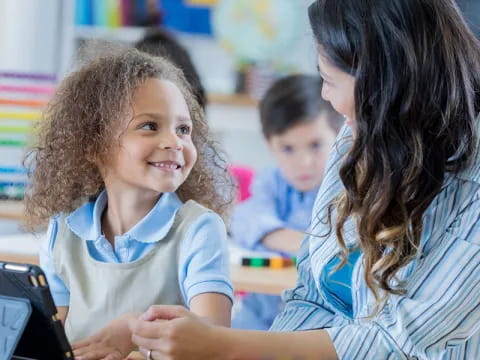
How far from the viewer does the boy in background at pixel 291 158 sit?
2.35 m

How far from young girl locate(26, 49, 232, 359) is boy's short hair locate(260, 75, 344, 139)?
3.42ft

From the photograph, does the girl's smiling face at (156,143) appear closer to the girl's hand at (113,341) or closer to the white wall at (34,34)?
the girl's hand at (113,341)

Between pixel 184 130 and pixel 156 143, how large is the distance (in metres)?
0.06

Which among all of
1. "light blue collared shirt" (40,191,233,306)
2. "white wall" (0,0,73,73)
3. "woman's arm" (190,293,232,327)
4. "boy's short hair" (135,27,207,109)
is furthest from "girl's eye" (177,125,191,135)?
"white wall" (0,0,73,73)

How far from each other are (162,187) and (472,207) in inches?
17.3

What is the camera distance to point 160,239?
1293 millimetres

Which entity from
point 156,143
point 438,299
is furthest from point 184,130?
point 438,299

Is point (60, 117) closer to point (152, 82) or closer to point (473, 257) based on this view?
point (152, 82)

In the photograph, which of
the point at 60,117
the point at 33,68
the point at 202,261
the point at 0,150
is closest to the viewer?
the point at 202,261

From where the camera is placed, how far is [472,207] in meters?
1.06

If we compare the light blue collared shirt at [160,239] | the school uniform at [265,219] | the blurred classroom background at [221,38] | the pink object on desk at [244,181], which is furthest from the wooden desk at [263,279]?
the blurred classroom background at [221,38]

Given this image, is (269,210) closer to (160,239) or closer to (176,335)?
(160,239)

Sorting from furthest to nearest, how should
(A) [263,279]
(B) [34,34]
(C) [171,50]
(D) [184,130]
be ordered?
1. (B) [34,34]
2. (C) [171,50]
3. (A) [263,279]
4. (D) [184,130]

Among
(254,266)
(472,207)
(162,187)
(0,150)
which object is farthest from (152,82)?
(0,150)
